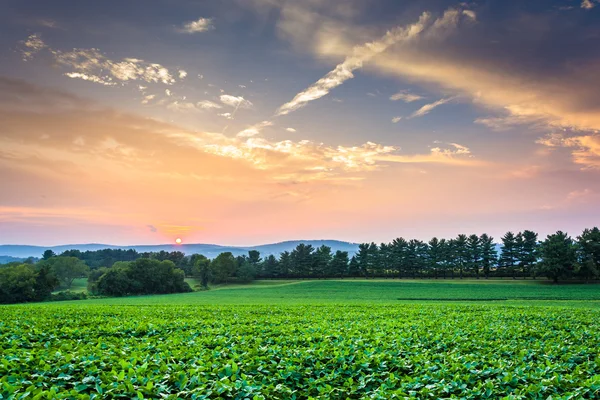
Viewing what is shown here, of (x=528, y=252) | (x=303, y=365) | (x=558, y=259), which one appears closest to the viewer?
(x=303, y=365)

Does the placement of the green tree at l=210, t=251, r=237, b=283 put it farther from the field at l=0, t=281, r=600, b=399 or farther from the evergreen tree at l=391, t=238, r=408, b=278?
the field at l=0, t=281, r=600, b=399

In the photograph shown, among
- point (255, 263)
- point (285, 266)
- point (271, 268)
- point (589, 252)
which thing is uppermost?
point (589, 252)

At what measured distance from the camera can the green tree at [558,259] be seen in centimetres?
7462

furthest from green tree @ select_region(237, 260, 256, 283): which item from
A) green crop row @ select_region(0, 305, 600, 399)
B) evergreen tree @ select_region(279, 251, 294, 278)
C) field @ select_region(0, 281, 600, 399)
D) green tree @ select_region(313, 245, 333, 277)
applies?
green crop row @ select_region(0, 305, 600, 399)

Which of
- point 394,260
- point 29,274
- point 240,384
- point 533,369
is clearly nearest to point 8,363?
point 240,384

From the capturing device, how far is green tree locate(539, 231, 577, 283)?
245 ft

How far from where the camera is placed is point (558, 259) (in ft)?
244

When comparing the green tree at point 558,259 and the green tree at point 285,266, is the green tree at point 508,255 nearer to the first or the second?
the green tree at point 558,259

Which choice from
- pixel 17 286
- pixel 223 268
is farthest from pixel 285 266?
pixel 17 286

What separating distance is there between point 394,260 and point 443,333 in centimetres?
10137

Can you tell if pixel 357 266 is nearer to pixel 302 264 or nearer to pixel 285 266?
pixel 302 264

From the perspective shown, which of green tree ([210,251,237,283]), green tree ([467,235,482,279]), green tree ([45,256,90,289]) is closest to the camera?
green tree ([467,235,482,279])

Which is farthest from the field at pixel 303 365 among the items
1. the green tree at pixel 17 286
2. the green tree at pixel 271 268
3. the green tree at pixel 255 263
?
the green tree at pixel 271 268

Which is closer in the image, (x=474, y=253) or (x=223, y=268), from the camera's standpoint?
(x=474, y=253)
